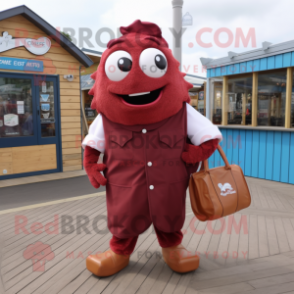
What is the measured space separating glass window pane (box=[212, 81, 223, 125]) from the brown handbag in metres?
4.57

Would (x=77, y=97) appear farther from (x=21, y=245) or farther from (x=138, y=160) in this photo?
(x=138, y=160)

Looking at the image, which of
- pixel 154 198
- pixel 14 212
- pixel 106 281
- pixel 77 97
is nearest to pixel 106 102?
pixel 154 198

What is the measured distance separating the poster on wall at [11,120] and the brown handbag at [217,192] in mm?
4492

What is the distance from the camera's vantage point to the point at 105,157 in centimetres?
228

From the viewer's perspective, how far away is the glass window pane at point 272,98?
→ 5332 millimetres

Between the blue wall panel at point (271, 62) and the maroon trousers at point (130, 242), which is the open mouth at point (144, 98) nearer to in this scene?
the maroon trousers at point (130, 242)

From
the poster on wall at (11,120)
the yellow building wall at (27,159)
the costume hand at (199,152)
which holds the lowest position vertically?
the yellow building wall at (27,159)

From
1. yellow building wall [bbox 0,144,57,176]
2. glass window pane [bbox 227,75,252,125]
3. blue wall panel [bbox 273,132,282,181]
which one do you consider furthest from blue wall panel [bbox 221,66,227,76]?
yellow building wall [bbox 0,144,57,176]

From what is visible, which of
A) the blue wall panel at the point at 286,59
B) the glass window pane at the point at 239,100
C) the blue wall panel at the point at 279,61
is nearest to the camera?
the blue wall panel at the point at 286,59

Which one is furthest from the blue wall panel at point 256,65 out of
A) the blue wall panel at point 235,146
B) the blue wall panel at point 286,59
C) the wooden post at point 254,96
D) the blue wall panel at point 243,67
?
the blue wall panel at point 235,146

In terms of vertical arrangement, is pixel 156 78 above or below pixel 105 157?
above

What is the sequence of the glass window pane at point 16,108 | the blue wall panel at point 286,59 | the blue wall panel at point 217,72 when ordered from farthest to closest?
the blue wall panel at point 217,72 → the glass window pane at point 16,108 → the blue wall panel at point 286,59

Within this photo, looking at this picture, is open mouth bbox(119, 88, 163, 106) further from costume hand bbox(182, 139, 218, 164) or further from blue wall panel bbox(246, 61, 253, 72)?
blue wall panel bbox(246, 61, 253, 72)

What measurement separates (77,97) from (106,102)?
4701 mm
